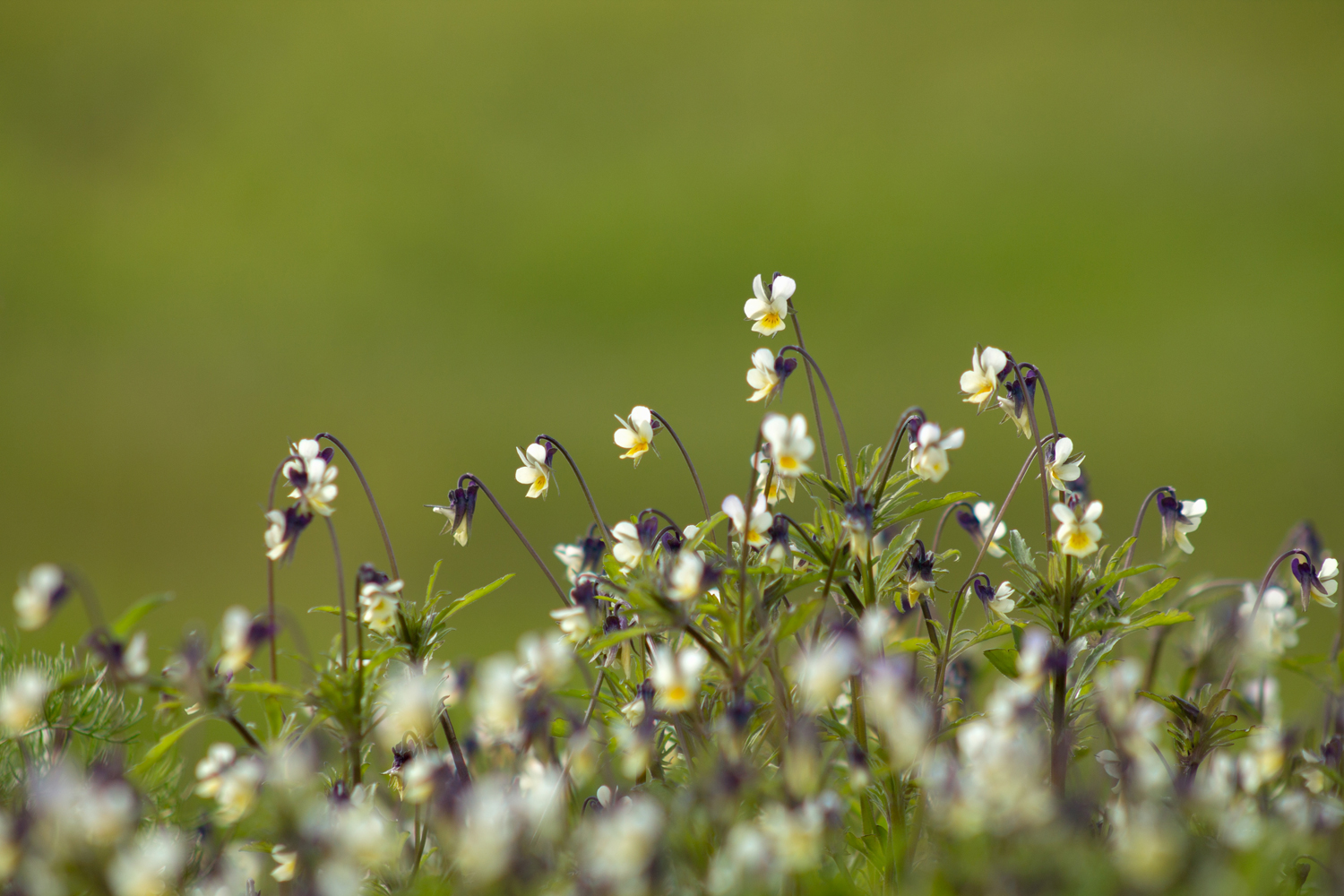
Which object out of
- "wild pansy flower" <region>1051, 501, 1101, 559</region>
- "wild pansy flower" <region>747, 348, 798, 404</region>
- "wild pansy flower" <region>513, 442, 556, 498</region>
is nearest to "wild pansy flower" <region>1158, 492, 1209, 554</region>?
"wild pansy flower" <region>1051, 501, 1101, 559</region>

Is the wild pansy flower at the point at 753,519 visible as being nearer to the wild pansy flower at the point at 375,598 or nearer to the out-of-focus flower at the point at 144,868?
the wild pansy flower at the point at 375,598

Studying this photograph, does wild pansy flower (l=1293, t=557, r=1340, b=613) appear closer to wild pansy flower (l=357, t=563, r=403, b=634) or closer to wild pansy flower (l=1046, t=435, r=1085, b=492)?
wild pansy flower (l=1046, t=435, r=1085, b=492)

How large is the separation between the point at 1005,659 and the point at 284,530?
0.71 meters

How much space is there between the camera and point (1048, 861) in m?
0.66

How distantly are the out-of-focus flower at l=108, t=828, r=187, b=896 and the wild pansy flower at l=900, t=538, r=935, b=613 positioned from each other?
0.67 metres

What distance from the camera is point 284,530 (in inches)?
38.2

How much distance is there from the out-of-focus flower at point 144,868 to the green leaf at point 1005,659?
0.75 metres

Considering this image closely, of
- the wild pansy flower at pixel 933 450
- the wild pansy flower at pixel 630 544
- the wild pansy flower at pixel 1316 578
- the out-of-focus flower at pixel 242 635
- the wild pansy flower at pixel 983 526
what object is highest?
the wild pansy flower at pixel 1316 578

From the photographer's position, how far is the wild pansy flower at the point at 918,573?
3.35ft

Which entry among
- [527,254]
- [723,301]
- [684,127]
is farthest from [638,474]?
[684,127]

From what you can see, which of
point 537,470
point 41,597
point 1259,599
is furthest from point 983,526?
point 41,597

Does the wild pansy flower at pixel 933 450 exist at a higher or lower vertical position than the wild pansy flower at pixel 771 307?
lower

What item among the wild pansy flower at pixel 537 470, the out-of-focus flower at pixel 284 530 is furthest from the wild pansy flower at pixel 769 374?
the out-of-focus flower at pixel 284 530

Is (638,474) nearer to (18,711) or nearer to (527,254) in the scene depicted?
(527,254)
